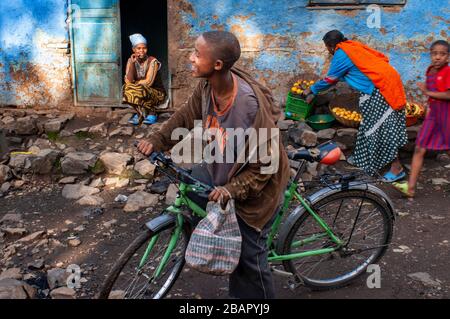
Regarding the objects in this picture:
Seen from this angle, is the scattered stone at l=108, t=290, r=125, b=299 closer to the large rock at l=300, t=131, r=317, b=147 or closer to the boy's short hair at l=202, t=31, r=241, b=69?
the boy's short hair at l=202, t=31, r=241, b=69

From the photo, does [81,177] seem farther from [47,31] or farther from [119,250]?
[47,31]

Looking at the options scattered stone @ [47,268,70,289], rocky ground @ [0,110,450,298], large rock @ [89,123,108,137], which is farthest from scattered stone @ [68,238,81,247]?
large rock @ [89,123,108,137]

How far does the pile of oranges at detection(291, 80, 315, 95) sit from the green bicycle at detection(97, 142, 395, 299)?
259cm

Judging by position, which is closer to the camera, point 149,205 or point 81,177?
point 149,205

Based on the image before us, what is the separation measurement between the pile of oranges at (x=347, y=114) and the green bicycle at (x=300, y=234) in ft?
7.61

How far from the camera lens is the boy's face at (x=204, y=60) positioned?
238 cm

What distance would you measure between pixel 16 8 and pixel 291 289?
5048 mm

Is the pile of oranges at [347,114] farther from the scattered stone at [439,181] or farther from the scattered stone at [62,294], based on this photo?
the scattered stone at [62,294]

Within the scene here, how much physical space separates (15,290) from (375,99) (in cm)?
364

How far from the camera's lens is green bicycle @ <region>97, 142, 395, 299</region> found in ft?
8.92

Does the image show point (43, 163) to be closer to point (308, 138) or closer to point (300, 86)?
point (308, 138)

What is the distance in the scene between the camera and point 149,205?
466 cm
